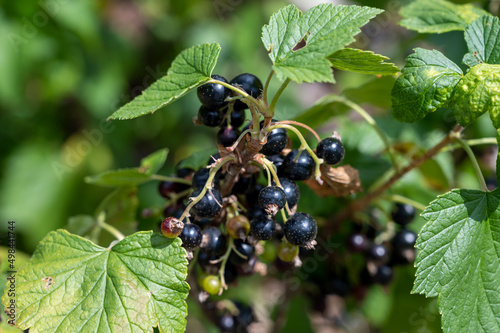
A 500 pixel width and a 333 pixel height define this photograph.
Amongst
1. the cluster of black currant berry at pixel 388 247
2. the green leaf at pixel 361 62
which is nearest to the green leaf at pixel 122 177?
the green leaf at pixel 361 62

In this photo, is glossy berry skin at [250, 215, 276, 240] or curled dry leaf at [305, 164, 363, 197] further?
curled dry leaf at [305, 164, 363, 197]

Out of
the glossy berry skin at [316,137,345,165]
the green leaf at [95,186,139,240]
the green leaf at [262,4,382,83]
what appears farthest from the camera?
the green leaf at [95,186,139,240]

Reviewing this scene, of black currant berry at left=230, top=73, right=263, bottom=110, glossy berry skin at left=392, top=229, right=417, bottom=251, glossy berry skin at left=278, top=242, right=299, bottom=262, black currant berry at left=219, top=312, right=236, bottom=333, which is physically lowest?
black currant berry at left=219, top=312, right=236, bottom=333

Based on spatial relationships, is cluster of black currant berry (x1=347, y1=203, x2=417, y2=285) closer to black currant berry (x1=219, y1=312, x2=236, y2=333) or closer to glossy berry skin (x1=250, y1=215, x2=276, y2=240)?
black currant berry (x1=219, y1=312, x2=236, y2=333)

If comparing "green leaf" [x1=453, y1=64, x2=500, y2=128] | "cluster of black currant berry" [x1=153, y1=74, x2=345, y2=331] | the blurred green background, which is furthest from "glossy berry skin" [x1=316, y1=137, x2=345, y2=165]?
the blurred green background

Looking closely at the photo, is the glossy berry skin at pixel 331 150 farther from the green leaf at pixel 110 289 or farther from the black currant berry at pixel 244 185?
the green leaf at pixel 110 289

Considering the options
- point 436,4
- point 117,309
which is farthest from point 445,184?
point 117,309
